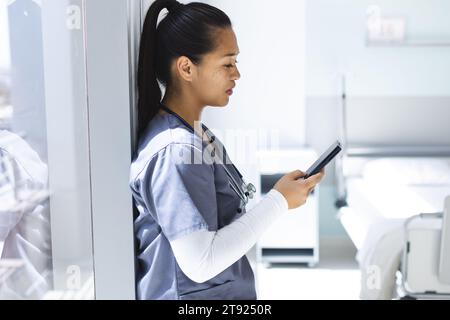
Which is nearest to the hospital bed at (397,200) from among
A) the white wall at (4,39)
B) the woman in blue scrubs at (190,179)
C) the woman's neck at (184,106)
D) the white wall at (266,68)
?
the white wall at (266,68)

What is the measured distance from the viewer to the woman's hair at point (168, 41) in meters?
0.77

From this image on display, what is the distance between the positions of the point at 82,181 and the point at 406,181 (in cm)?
100

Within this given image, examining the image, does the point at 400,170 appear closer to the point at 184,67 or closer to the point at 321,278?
the point at 321,278

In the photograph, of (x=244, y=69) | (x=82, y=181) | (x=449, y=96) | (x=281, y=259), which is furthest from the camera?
(x=281, y=259)

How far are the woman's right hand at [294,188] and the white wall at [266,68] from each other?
0.16m

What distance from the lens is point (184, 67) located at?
797 mm

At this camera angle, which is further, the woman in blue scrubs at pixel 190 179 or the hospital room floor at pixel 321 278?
the hospital room floor at pixel 321 278

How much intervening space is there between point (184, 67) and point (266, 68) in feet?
1.13

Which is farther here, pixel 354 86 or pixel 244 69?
pixel 354 86

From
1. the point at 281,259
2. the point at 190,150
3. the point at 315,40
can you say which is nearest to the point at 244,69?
the point at 190,150

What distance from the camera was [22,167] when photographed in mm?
818

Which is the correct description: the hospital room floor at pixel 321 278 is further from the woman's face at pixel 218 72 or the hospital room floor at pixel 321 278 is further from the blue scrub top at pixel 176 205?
the woman's face at pixel 218 72

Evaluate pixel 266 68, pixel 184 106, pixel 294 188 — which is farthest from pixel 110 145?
pixel 266 68

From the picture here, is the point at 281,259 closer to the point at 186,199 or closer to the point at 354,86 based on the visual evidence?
the point at 354,86
